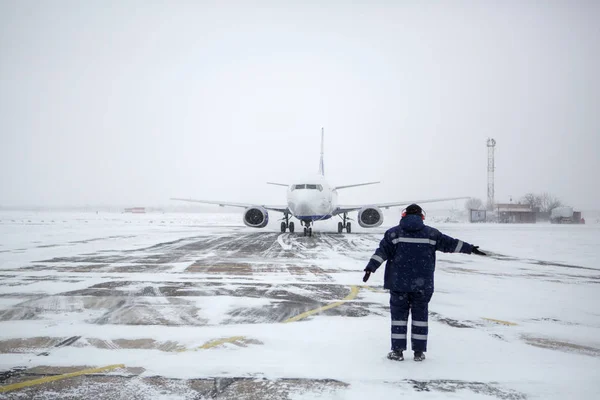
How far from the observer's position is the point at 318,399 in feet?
11.9

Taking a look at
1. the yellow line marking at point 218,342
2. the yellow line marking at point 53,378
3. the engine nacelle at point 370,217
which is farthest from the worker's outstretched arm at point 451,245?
the engine nacelle at point 370,217

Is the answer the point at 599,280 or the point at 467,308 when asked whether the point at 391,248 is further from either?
the point at 599,280

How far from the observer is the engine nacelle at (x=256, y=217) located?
28297mm

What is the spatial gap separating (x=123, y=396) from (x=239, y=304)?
12.3 ft

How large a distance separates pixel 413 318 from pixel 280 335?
1.84 metres

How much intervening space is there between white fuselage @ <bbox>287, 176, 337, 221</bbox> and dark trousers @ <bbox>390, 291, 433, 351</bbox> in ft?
65.0

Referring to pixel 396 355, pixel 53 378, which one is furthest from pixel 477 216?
pixel 53 378

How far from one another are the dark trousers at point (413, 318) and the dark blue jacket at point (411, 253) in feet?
0.42

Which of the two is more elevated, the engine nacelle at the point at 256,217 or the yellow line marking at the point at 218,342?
the engine nacelle at the point at 256,217

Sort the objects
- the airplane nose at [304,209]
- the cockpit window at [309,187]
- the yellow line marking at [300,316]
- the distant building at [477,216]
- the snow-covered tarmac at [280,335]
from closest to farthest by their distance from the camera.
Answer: the snow-covered tarmac at [280,335], the yellow line marking at [300,316], the airplane nose at [304,209], the cockpit window at [309,187], the distant building at [477,216]

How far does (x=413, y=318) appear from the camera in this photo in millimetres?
5039

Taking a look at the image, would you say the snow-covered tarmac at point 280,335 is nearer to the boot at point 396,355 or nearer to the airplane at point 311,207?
the boot at point 396,355

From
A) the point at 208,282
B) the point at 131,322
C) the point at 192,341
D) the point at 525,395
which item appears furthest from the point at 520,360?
the point at 208,282

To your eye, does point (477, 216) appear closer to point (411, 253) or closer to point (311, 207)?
point (311, 207)
